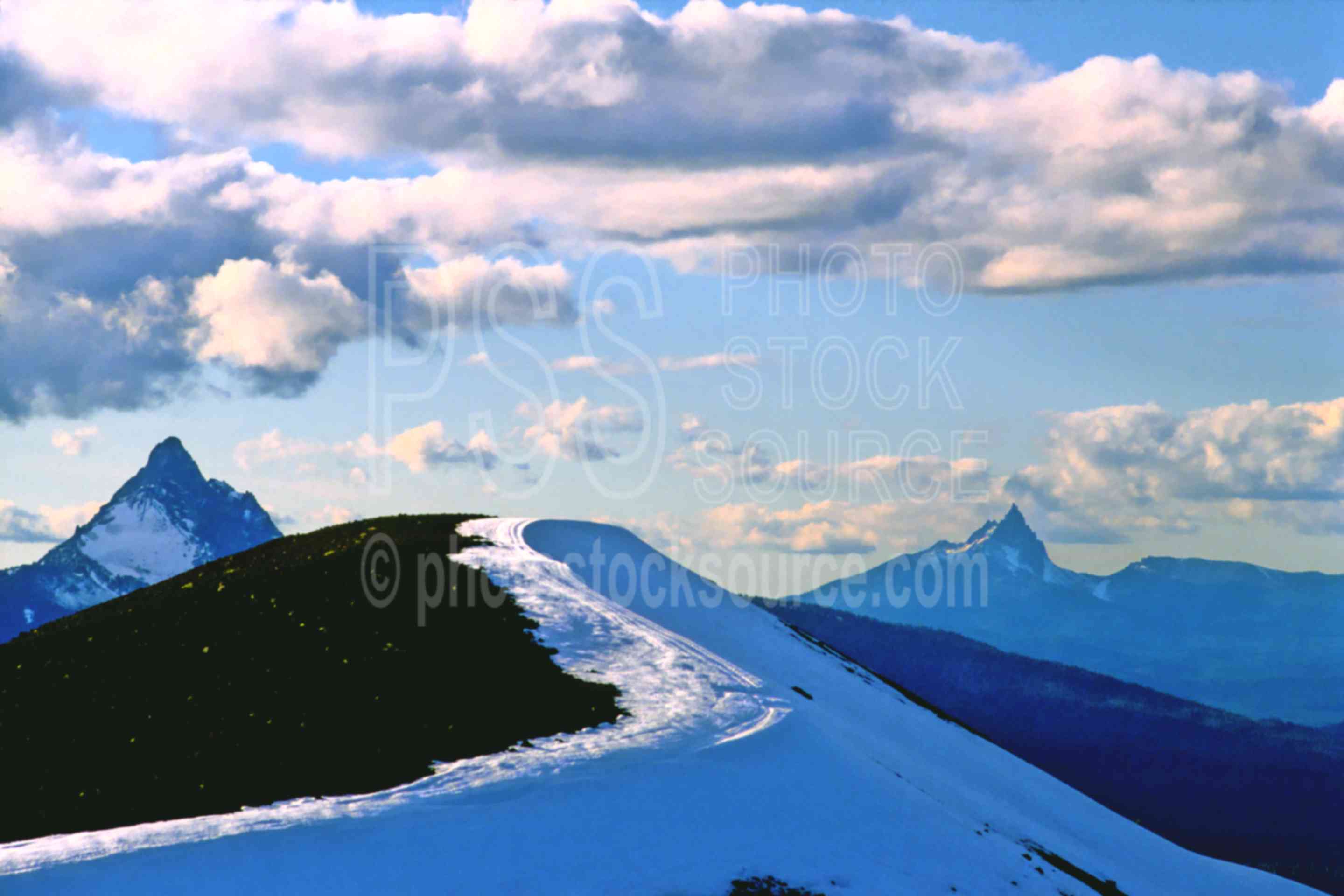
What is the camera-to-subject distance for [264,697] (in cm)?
4678

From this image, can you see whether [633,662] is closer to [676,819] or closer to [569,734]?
[569,734]

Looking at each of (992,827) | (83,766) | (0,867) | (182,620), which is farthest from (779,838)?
(182,620)

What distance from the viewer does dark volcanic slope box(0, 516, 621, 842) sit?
40.5m

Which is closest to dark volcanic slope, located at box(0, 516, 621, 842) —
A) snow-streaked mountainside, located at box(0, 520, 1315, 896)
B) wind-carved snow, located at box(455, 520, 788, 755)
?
wind-carved snow, located at box(455, 520, 788, 755)

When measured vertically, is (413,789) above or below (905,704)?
above

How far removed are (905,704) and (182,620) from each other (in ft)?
115

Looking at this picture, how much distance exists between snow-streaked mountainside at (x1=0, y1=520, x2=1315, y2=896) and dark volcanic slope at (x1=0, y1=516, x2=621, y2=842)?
1.81m

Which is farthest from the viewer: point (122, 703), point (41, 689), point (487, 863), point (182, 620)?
point (182, 620)

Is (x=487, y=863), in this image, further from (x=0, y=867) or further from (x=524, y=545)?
(x=524, y=545)

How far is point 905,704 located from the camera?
6694 cm

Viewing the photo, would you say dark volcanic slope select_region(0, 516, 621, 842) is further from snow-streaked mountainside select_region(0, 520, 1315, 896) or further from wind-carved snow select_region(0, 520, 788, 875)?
snow-streaked mountainside select_region(0, 520, 1315, 896)
